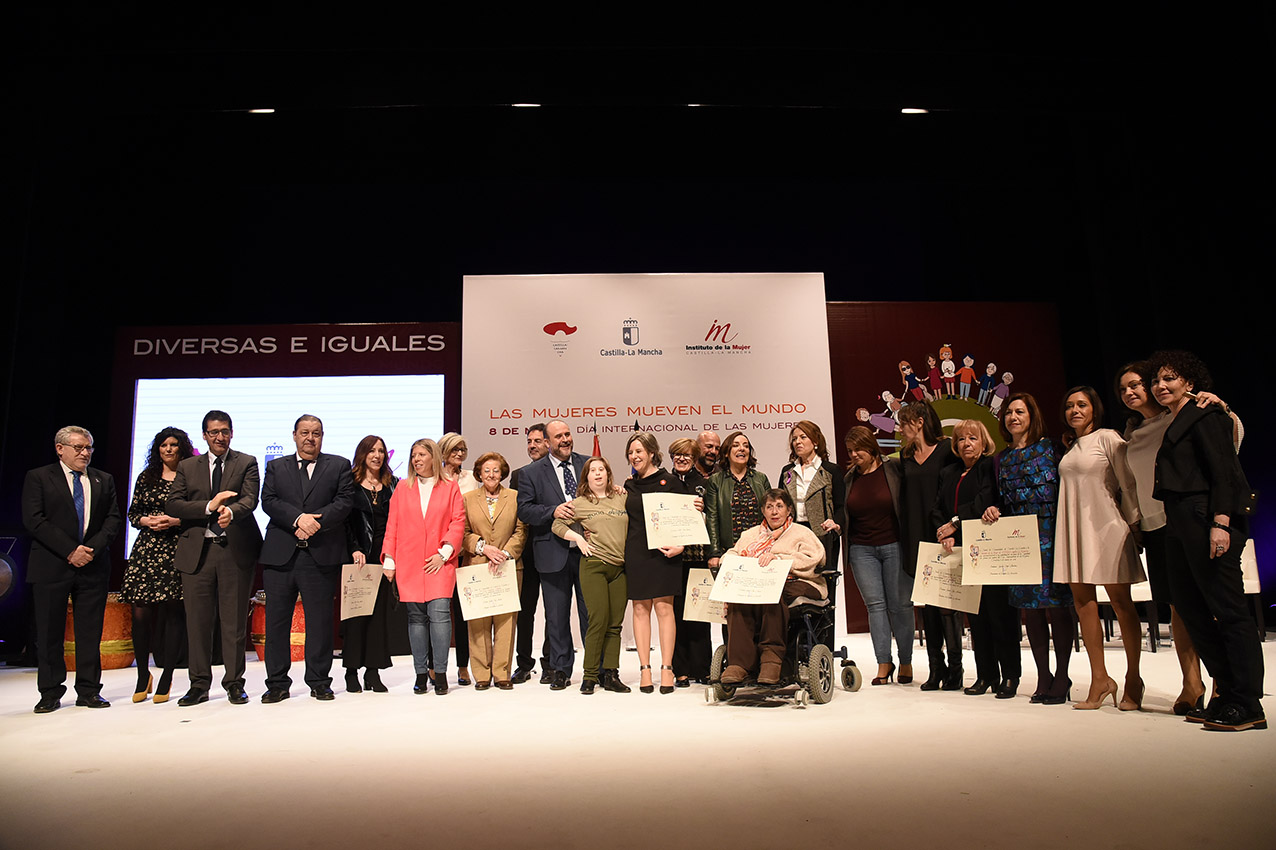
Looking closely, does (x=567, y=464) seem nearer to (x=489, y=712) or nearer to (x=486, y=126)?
(x=489, y=712)

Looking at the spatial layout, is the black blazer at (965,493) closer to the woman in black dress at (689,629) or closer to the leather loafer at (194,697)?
the woman in black dress at (689,629)

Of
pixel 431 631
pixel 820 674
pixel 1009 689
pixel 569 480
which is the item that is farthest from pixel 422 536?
pixel 1009 689

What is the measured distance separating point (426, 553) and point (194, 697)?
1.34m

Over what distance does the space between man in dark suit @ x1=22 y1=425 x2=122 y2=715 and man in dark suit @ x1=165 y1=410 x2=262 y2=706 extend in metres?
0.49

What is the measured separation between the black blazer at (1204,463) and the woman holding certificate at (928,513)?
1.21m

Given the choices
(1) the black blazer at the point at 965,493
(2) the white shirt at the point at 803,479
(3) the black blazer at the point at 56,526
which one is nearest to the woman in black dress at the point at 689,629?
(2) the white shirt at the point at 803,479

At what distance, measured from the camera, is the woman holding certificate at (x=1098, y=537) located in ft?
11.6

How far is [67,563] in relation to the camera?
14.2 ft

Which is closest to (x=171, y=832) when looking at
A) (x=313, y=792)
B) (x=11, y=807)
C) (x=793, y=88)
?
(x=313, y=792)

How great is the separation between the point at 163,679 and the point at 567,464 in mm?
2423

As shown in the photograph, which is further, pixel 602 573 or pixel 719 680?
pixel 602 573

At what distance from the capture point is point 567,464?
491 cm
